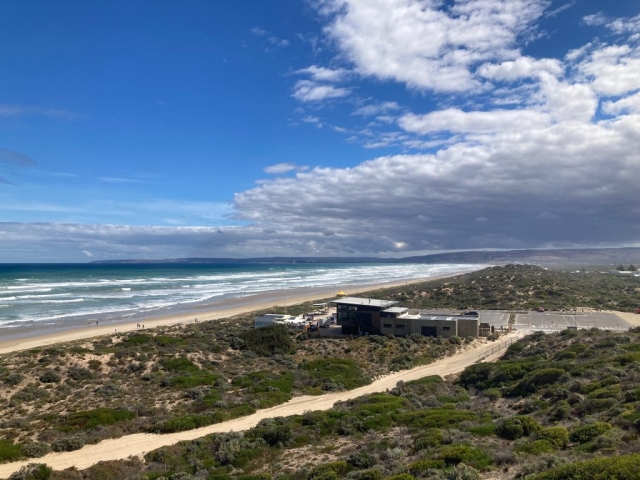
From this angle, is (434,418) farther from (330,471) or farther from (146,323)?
(146,323)

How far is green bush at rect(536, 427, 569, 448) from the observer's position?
11.9 meters

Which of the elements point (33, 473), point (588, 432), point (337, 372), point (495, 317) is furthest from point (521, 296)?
point (33, 473)

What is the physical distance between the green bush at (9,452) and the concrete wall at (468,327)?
31792 millimetres

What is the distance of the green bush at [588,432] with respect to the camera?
1173cm

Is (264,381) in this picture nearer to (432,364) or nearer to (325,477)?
(432,364)

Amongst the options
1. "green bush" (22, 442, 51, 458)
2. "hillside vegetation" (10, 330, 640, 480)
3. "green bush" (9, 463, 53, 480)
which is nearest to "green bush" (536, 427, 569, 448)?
"hillside vegetation" (10, 330, 640, 480)

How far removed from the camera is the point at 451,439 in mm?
13367

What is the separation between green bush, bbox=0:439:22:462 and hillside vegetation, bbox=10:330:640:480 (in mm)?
2713

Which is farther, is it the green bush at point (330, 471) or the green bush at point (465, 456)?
the green bush at point (330, 471)

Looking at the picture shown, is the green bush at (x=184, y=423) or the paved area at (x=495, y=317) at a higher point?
the green bush at (x=184, y=423)

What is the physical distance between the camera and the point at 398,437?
578 inches

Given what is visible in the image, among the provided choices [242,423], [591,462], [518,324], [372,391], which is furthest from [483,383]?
[518,324]

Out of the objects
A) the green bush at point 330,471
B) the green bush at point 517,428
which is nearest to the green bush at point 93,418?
the green bush at point 330,471

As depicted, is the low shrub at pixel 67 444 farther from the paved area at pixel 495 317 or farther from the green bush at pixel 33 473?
the paved area at pixel 495 317
